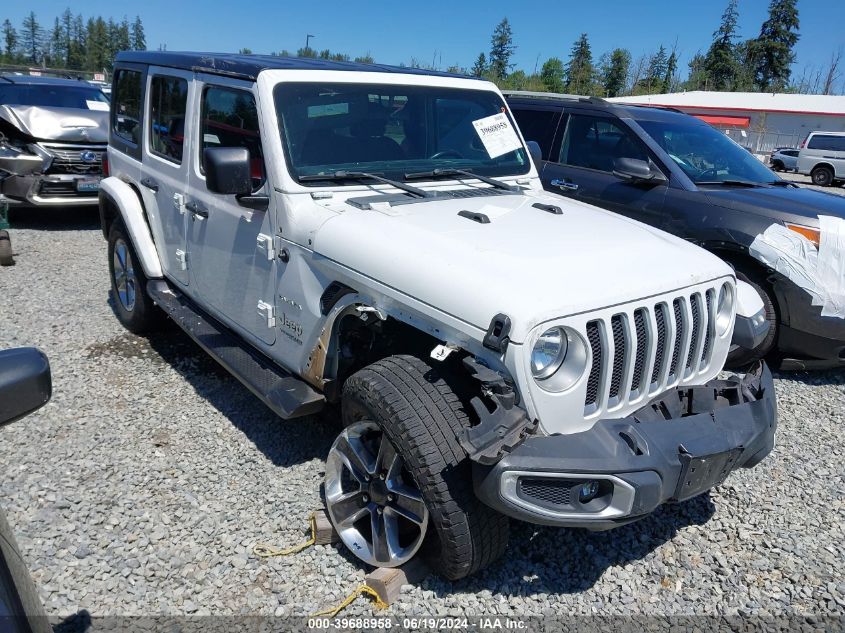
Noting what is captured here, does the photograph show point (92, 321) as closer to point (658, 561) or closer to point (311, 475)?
point (311, 475)

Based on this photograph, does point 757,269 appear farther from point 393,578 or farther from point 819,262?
point 393,578

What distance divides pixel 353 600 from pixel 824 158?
28.2 meters

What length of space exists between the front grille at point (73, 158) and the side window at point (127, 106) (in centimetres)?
427

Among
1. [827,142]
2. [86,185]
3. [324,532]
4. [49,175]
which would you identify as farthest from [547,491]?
[827,142]

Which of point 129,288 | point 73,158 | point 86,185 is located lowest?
point 129,288

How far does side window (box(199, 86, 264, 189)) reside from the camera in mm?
3523

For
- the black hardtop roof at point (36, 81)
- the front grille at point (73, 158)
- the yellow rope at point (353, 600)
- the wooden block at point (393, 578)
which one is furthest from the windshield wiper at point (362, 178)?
the black hardtop roof at point (36, 81)

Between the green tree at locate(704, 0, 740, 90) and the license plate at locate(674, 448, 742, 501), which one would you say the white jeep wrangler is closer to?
the license plate at locate(674, 448, 742, 501)

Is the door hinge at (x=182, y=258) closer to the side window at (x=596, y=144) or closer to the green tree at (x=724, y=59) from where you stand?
the side window at (x=596, y=144)

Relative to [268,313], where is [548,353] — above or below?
above

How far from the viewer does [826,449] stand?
4230mm

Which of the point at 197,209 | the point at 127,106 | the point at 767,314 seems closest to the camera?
the point at 197,209

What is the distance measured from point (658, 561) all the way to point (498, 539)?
100 centimetres

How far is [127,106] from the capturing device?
5270 mm
